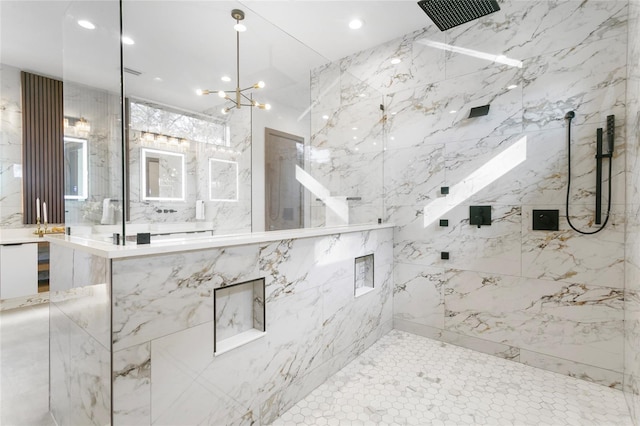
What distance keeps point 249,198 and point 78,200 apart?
1241 mm

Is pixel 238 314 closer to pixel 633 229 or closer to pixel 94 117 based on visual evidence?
pixel 94 117

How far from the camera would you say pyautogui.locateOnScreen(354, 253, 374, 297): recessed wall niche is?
2.69 m

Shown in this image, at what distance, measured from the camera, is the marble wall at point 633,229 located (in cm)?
172

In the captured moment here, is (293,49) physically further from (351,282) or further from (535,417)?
(535,417)

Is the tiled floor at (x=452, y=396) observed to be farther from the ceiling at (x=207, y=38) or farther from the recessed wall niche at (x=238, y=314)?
the ceiling at (x=207, y=38)

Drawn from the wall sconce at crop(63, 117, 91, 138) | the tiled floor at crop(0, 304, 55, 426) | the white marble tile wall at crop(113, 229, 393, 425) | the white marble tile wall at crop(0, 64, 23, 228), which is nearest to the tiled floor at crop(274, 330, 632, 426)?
the white marble tile wall at crop(113, 229, 393, 425)

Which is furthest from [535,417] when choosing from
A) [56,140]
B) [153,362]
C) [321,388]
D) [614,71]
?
[56,140]

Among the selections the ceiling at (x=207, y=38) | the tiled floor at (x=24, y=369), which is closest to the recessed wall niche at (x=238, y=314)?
the tiled floor at (x=24, y=369)

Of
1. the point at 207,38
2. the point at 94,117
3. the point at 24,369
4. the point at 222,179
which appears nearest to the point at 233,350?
the point at 94,117

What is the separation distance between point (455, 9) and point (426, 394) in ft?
9.19

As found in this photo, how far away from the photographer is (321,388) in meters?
2.05

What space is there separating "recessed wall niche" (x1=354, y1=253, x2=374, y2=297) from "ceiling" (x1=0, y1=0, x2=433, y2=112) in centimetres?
177

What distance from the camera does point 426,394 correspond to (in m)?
1.98

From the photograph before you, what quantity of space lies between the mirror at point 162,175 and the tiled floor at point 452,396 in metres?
2.36
